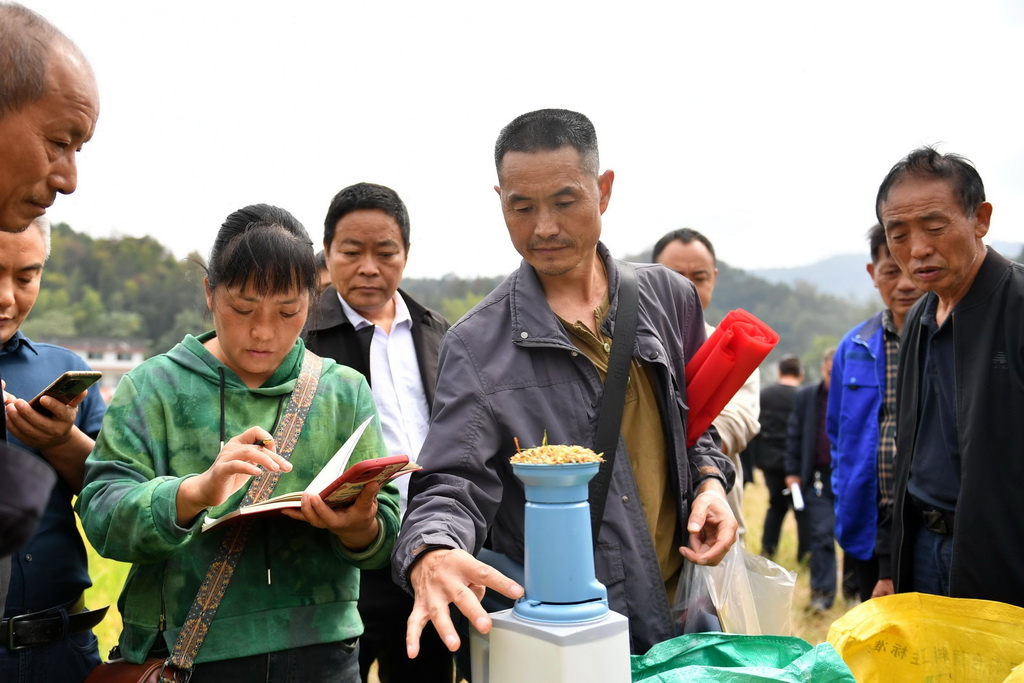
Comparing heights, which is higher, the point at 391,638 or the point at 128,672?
the point at 128,672

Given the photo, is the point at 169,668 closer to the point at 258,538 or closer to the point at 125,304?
the point at 258,538

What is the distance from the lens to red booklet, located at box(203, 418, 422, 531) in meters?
1.92

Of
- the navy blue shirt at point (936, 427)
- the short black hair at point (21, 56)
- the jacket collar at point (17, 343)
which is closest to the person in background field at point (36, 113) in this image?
the short black hair at point (21, 56)

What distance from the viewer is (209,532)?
2.30 meters

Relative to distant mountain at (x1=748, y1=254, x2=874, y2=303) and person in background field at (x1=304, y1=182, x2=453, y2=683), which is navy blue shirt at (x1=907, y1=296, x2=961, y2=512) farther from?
distant mountain at (x1=748, y1=254, x2=874, y2=303)

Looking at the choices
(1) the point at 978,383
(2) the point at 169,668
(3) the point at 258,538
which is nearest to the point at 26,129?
(3) the point at 258,538

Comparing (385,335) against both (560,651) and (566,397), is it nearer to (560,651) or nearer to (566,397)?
(566,397)

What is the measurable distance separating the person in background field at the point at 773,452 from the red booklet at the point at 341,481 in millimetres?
7035

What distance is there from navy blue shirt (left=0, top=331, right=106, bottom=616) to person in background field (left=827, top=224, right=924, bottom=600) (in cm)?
360

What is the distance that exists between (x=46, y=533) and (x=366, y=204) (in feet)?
5.76

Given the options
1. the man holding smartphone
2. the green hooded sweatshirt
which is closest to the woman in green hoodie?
the green hooded sweatshirt

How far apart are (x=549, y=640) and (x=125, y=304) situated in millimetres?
33369

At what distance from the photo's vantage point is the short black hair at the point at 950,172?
2967 mm

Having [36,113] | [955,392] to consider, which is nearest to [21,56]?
[36,113]
